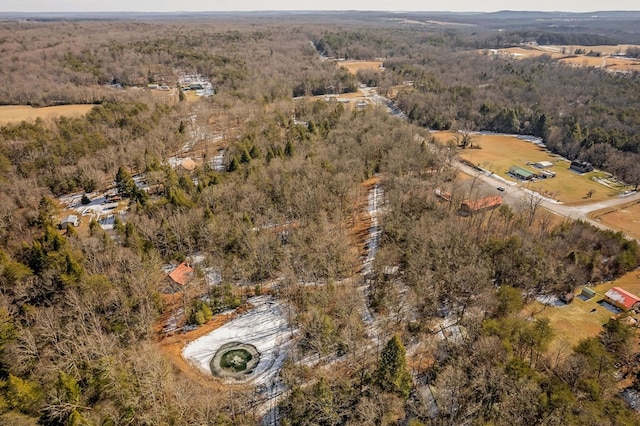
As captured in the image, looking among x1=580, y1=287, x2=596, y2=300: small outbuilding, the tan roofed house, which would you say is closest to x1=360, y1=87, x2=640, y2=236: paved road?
x1=580, y1=287, x2=596, y2=300: small outbuilding

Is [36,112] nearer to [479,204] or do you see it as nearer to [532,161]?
[479,204]

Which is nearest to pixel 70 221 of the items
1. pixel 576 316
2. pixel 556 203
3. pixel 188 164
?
pixel 188 164

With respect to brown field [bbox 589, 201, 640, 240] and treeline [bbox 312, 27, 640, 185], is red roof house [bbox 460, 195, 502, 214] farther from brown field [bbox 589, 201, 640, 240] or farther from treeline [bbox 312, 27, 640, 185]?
treeline [bbox 312, 27, 640, 185]

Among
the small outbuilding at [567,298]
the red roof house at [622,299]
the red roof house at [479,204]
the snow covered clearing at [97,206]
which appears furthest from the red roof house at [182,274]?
the red roof house at [622,299]

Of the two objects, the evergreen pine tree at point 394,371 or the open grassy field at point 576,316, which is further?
the open grassy field at point 576,316

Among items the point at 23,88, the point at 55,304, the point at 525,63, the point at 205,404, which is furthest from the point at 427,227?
the point at 525,63

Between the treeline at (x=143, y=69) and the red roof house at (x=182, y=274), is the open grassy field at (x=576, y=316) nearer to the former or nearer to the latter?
the red roof house at (x=182, y=274)
